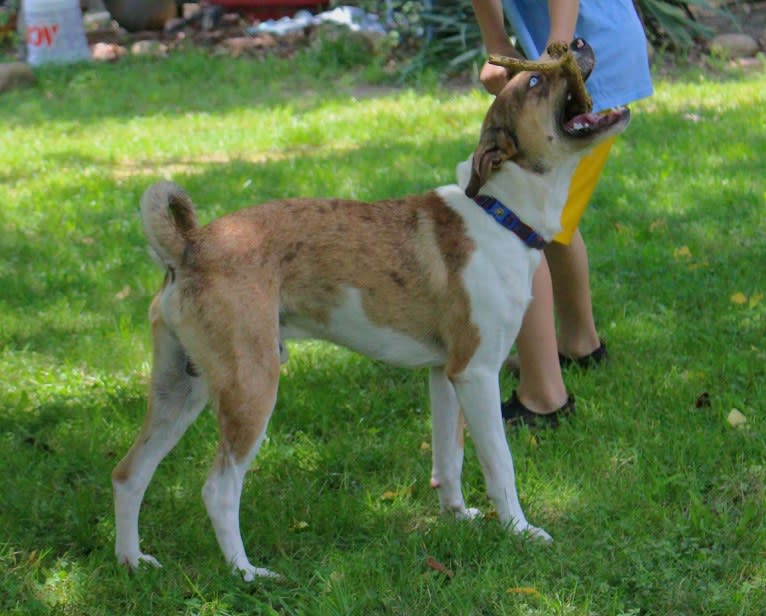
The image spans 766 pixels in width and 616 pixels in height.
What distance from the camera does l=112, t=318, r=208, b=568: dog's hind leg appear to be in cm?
388

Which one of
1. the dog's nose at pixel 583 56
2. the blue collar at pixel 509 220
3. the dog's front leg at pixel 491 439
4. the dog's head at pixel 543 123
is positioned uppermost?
the dog's nose at pixel 583 56

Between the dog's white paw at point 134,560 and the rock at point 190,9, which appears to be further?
the rock at point 190,9

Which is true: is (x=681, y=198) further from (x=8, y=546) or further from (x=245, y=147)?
(x=8, y=546)

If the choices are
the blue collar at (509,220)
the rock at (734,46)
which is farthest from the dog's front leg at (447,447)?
the rock at (734,46)

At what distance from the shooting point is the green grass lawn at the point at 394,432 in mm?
3676

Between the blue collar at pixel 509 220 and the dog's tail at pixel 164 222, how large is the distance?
3.19ft

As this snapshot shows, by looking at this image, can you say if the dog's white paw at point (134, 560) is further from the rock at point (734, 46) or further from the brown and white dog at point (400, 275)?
the rock at point (734, 46)

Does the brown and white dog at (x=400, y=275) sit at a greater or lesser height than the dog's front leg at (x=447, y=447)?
greater

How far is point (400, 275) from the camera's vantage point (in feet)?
12.8

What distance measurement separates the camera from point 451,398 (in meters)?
4.23

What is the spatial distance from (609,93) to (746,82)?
6128 mm

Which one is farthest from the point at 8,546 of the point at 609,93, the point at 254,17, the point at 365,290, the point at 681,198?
the point at 254,17

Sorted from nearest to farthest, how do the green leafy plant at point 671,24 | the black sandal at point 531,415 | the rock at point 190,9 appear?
the black sandal at point 531,415 → the green leafy plant at point 671,24 → the rock at point 190,9

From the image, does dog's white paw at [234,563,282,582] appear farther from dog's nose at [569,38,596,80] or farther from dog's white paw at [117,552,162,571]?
dog's nose at [569,38,596,80]
